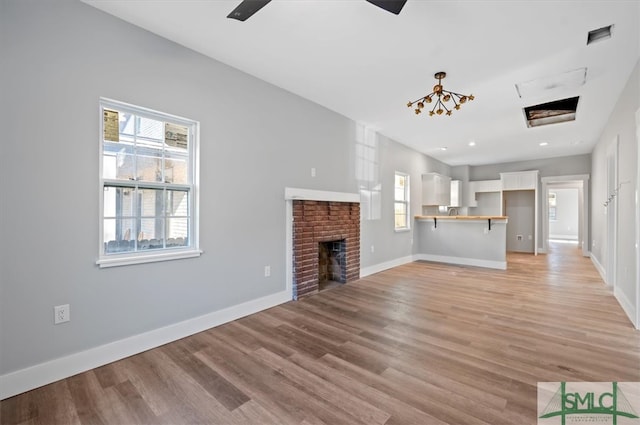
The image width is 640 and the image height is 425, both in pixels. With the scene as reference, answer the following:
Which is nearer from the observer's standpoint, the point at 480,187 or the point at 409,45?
the point at 409,45

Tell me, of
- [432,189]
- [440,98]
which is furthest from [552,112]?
[432,189]

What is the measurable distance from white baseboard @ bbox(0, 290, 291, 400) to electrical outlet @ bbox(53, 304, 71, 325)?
0.27 metres

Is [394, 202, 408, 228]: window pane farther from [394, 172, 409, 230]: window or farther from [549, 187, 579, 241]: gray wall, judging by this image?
[549, 187, 579, 241]: gray wall

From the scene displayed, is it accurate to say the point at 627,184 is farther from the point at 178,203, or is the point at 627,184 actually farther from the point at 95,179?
the point at 95,179

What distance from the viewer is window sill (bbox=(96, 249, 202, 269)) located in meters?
2.26

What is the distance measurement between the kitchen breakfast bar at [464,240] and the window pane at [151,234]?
5.56 meters

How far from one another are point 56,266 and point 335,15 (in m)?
2.81

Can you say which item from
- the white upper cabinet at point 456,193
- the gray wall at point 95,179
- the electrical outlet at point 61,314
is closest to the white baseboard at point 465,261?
the white upper cabinet at point 456,193

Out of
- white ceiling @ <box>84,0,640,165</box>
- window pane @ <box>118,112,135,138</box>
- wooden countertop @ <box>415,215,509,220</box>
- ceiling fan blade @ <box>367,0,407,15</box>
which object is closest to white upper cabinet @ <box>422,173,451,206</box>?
wooden countertop @ <box>415,215,509,220</box>

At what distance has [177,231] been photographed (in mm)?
2791

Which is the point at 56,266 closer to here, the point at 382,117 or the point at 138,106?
the point at 138,106

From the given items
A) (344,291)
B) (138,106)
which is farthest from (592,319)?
(138,106)

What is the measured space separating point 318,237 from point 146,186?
225 centimetres

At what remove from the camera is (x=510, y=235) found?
8.70 metres
